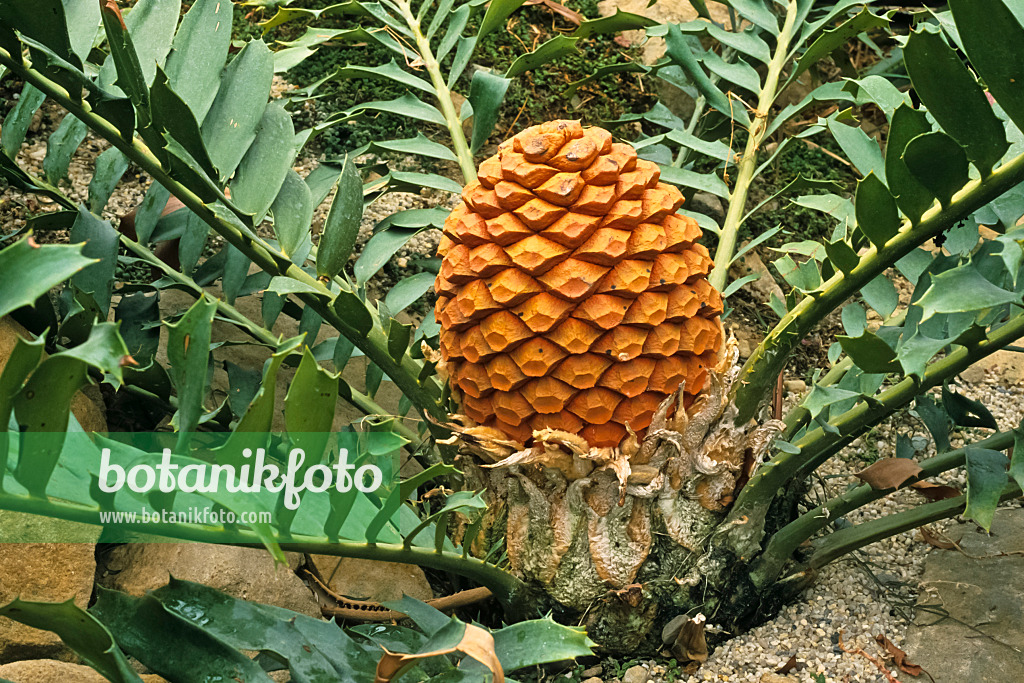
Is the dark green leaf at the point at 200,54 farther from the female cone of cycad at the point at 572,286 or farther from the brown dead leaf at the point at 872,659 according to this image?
the brown dead leaf at the point at 872,659

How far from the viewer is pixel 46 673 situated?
0.74 meters

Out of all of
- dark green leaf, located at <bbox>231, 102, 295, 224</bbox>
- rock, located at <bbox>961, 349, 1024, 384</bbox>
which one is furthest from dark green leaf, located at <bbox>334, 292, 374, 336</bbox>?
rock, located at <bbox>961, 349, 1024, 384</bbox>

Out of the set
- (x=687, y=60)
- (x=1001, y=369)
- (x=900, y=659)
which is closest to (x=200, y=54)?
(x=687, y=60)

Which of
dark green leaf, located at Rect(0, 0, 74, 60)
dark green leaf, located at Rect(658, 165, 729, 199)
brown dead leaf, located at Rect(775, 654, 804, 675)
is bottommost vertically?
brown dead leaf, located at Rect(775, 654, 804, 675)

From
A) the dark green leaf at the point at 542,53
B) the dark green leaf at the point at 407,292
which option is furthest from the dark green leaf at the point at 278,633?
the dark green leaf at the point at 542,53

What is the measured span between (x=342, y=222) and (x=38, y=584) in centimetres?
53

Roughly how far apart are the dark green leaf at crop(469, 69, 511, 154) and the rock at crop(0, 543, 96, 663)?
756mm

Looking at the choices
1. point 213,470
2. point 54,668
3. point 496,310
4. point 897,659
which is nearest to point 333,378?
point 213,470

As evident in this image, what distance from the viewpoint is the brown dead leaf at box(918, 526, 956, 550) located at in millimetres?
1148

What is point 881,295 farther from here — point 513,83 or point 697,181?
point 513,83

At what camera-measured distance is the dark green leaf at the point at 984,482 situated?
847 millimetres

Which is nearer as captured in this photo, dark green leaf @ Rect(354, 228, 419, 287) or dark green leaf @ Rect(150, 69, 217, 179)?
dark green leaf @ Rect(150, 69, 217, 179)

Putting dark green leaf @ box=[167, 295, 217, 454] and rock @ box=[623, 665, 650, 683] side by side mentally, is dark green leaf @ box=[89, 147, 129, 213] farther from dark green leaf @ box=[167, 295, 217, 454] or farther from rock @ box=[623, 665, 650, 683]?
rock @ box=[623, 665, 650, 683]

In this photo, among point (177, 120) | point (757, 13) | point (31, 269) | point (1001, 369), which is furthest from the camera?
point (1001, 369)
